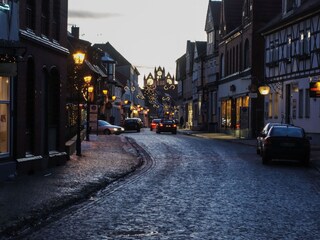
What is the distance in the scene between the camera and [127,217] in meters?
11.1

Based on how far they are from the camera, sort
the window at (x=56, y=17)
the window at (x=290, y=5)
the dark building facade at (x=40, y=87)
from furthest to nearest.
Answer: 1. the window at (x=290, y=5)
2. the window at (x=56, y=17)
3. the dark building facade at (x=40, y=87)

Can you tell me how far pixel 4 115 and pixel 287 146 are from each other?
10894 mm

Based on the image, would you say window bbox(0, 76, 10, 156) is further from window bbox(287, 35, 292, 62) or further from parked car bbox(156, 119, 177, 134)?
parked car bbox(156, 119, 177, 134)

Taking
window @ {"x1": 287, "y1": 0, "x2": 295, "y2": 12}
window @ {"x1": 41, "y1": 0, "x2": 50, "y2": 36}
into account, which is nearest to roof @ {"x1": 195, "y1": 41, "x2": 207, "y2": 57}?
window @ {"x1": 287, "y1": 0, "x2": 295, "y2": 12}

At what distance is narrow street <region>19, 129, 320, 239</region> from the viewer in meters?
9.65

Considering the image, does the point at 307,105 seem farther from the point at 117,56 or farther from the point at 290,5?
the point at 117,56

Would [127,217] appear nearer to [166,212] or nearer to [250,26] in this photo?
[166,212]

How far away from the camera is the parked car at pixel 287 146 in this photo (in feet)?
79.2

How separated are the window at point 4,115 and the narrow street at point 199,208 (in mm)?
2941

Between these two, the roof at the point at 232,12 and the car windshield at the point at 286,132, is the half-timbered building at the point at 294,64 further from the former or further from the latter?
the roof at the point at 232,12

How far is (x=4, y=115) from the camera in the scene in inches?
680

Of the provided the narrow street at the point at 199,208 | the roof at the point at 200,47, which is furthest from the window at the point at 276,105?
the roof at the point at 200,47

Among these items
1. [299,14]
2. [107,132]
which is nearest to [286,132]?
[299,14]

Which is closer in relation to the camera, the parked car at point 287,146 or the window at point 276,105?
the parked car at point 287,146
